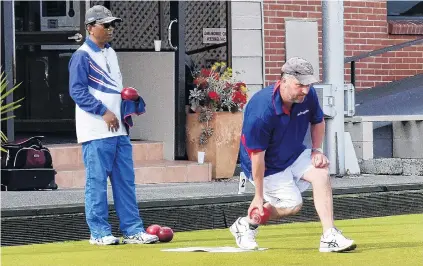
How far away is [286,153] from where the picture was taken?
7.68 m

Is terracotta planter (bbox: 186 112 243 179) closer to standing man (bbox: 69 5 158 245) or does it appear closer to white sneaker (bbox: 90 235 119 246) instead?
standing man (bbox: 69 5 158 245)

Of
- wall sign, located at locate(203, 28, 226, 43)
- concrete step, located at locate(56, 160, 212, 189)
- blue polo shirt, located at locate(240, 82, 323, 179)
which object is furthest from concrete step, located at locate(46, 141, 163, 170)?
blue polo shirt, located at locate(240, 82, 323, 179)

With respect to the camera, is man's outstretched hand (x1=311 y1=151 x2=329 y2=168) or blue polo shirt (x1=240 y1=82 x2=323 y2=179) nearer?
blue polo shirt (x1=240 y1=82 x2=323 y2=179)

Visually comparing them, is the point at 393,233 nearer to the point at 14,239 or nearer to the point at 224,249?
the point at 224,249

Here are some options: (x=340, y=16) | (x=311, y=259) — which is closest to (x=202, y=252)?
(x=311, y=259)

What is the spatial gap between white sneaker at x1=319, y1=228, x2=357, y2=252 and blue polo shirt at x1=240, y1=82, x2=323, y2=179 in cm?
56

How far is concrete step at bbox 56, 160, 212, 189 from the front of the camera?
12195mm

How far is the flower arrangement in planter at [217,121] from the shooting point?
43.6 ft

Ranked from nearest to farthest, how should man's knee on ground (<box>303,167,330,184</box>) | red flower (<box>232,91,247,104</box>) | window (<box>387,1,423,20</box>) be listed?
1. man's knee on ground (<box>303,167,330,184</box>)
2. red flower (<box>232,91,247,104</box>)
3. window (<box>387,1,423,20</box>)

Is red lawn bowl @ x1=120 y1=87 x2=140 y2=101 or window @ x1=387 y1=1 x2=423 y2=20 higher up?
window @ x1=387 y1=1 x2=423 y2=20

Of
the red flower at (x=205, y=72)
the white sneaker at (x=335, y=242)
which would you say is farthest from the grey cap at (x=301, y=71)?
the red flower at (x=205, y=72)

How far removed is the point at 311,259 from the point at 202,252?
2.87ft

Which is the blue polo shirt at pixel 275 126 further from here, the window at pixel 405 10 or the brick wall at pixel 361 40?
the window at pixel 405 10

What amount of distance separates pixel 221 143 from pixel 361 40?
3063mm
